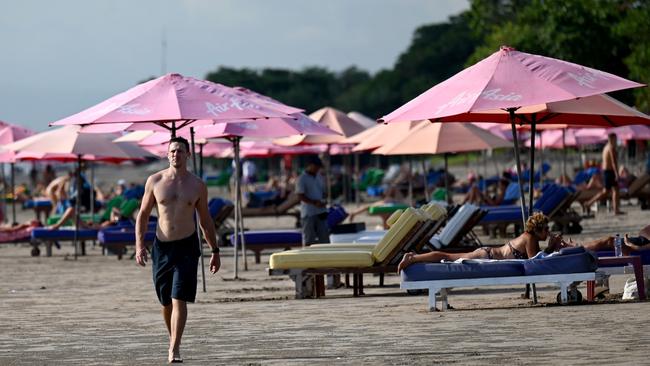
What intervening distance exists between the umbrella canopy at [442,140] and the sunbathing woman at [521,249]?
906cm

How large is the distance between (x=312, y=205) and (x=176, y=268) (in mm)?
9002

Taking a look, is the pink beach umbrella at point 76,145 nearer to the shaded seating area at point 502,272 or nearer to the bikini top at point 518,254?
the bikini top at point 518,254

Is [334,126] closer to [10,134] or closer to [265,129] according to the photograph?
[10,134]

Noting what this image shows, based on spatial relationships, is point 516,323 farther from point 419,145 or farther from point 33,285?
point 419,145

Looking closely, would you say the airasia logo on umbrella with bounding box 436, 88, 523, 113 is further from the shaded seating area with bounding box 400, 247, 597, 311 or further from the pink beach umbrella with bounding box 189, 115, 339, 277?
the pink beach umbrella with bounding box 189, 115, 339, 277

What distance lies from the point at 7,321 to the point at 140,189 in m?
22.3

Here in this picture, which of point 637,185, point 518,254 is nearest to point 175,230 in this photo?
point 518,254

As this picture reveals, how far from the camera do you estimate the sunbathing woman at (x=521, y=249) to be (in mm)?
14180

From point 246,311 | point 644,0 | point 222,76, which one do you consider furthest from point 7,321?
point 222,76

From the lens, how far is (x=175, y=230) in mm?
10859

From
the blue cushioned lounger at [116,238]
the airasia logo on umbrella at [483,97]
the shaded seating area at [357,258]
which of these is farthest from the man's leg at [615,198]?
the airasia logo on umbrella at [483,97]

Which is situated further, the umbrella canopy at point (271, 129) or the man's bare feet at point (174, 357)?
the umbrella canopy at point (271, 129)

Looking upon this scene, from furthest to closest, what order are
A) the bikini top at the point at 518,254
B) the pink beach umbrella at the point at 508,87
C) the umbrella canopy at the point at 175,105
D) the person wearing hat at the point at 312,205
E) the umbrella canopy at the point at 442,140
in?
the umbrella canopy at the point at 442,140 < the person wearing hat at the point at 312,205 < the umbrella canopy at the point at 175,105 < the bikini top at the point at 518,254 < the pink beach umbrella at the point at 508,87

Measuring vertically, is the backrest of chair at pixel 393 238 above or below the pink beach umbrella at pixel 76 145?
below
